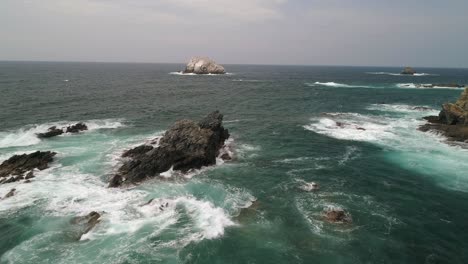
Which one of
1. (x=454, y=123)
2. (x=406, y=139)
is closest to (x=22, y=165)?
(x=406, y=139)

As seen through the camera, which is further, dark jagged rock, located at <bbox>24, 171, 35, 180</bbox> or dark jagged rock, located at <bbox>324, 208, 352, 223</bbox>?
dark jagged rock, located at <bbox>24, 171, 35, 180</bbox>

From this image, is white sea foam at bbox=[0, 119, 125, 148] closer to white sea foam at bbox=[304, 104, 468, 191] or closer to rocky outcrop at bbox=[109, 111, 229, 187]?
rocky outcrop at bbox=[109, 111, 229, 187]

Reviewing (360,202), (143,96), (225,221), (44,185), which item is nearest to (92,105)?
(143,96)

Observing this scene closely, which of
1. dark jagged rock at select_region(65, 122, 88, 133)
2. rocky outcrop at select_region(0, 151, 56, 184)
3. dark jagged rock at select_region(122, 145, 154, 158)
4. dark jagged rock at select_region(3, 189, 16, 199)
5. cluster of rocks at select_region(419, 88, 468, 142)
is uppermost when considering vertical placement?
cluster of rocks at select_region(419, 88, 468, 142)

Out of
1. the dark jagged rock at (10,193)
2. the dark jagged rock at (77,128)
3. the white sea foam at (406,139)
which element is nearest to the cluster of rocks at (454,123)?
the white sea foam at (406,139)

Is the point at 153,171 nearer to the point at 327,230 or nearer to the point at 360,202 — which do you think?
the point at 327,230

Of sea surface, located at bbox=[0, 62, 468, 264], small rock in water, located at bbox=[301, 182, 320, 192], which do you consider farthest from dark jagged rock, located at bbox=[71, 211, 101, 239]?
small rock in water, located at bbox=[301, 182, 320, 192]

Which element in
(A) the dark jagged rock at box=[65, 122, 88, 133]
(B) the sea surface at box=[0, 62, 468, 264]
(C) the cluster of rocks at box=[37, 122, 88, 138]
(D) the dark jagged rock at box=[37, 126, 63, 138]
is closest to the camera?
(B) the sea surface at box=[0, 62, 468, 264]
